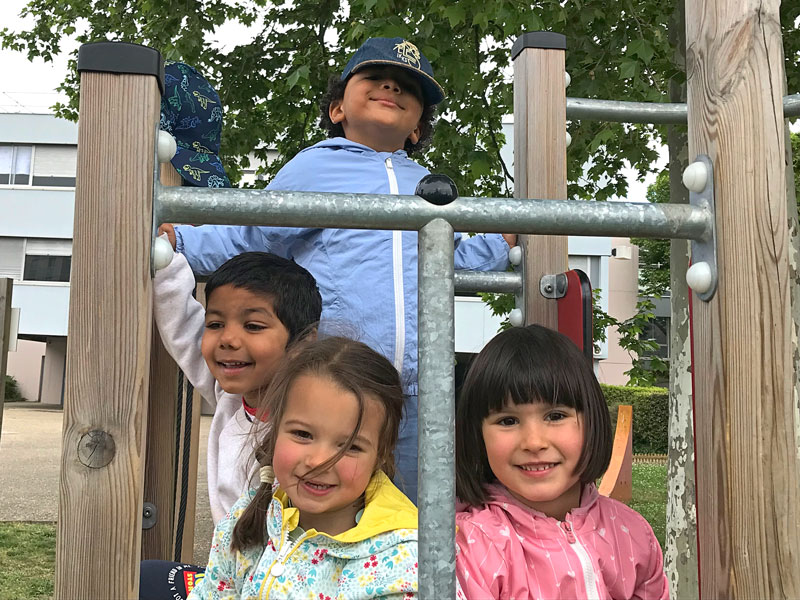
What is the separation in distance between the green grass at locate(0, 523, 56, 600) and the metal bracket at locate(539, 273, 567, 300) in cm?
383

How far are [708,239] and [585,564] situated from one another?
2.09 ft

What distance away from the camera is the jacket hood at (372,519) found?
1.38 meters

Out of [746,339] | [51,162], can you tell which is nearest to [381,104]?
[746,339]

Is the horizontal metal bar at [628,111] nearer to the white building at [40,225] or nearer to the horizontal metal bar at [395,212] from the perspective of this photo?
the horizontal metal bar at [395,212]

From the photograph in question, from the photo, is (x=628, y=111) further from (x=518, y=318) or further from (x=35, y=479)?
(x=35, y=479)

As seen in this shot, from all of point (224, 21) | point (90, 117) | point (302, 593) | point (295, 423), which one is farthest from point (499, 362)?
point (224, 21)

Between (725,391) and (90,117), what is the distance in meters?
0.79

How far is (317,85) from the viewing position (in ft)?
19.6

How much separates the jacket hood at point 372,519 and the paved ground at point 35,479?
326 centimetres

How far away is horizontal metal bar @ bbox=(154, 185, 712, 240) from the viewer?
3.16ft

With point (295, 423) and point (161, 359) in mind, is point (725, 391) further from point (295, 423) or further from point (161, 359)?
point (161, 359)

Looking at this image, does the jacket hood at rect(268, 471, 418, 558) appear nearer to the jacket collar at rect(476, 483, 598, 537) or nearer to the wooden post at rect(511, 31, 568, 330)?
the jacket collar at rect(476, 483, 598, 537)

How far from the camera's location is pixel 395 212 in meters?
0.97

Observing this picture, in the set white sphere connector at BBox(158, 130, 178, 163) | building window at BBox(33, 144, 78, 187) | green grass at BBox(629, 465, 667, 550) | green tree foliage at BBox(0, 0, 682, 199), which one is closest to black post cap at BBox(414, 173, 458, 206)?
white sphere connector at BBox(158, 130, 178, 163)
